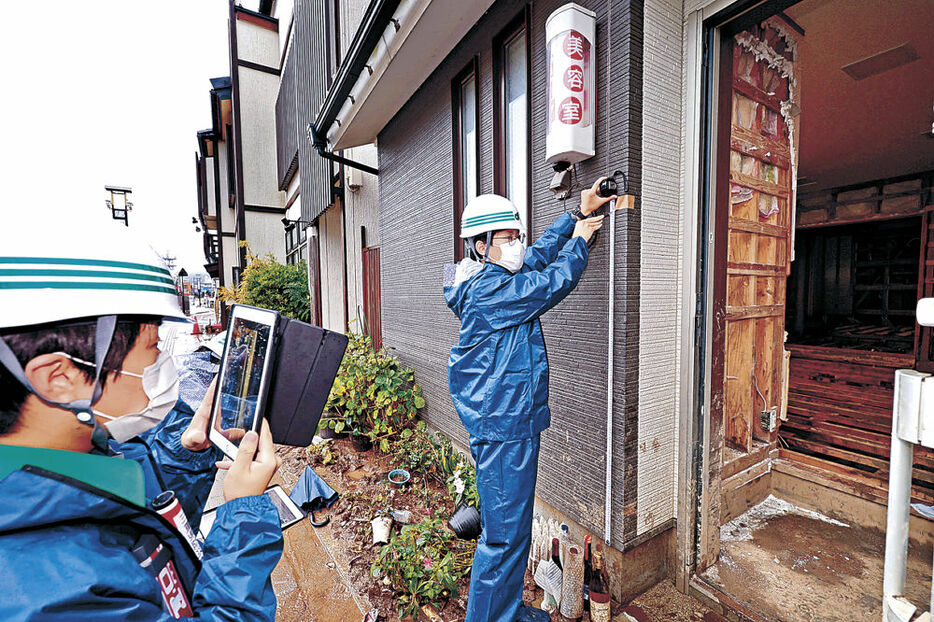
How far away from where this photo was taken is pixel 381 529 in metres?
3.05

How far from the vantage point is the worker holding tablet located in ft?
2.61

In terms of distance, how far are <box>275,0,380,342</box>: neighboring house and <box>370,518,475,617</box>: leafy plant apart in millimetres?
3948

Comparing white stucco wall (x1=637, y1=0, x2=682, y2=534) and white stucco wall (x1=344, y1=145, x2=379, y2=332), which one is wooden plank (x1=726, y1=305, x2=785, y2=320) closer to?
white stucco wall (x1=637, y1=0, x2=682, y2=534)

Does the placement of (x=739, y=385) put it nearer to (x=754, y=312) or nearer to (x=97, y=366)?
(x=754, y=312)

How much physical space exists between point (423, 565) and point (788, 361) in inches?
126

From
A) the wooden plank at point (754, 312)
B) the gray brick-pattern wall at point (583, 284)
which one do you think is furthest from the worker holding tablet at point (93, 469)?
the wooden plank at point (754, 312)

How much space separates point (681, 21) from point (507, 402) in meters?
2.35

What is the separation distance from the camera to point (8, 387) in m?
0.86

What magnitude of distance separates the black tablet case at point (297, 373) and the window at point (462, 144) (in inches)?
102

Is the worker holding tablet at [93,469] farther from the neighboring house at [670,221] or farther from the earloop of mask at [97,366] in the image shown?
the neighboring house at [670,221]

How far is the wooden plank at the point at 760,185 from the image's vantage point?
257cm

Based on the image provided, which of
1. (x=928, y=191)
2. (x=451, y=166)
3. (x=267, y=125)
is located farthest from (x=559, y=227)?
(x=267, y=125)

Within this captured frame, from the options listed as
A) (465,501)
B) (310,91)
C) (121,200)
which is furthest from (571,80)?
(121,200)

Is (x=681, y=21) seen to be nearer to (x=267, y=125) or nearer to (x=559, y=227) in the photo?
(x=559, y=227)
